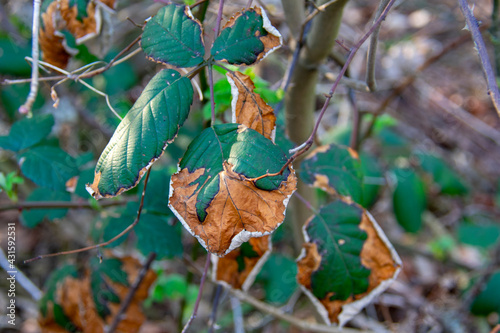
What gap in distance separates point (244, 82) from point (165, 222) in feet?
1.76

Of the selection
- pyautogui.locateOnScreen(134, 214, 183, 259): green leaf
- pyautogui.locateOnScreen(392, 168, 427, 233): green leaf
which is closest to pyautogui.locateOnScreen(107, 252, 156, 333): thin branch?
pyautogui.locateOnScreen(134, 214, 183, 259): green leaf

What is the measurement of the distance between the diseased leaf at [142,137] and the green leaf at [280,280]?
1.10 metres

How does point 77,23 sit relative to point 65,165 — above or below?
above

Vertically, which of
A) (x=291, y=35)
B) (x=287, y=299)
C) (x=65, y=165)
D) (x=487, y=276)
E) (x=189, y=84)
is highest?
(x=291, y=35)

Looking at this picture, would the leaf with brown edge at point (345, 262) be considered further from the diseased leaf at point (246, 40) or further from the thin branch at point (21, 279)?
the thin branch at point (21, 279)

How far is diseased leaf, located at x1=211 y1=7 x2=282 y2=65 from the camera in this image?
0.64 metres

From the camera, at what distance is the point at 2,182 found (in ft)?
3.01

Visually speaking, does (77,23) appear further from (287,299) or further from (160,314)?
(160,314)

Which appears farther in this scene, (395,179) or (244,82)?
(395,179)

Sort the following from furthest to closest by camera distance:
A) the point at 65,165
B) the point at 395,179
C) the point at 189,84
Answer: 1. the point at 395,179
2. the point at 65,165
3. the point at 189,84

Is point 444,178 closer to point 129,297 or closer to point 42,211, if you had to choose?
point 129,297

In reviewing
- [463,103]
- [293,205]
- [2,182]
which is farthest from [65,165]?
[463,103]

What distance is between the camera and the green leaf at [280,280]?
1557mm

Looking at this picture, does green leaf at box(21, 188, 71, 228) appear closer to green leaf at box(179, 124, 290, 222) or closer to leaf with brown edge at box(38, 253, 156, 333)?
leaf with brown edge at box(38, 253, 156, 333)
